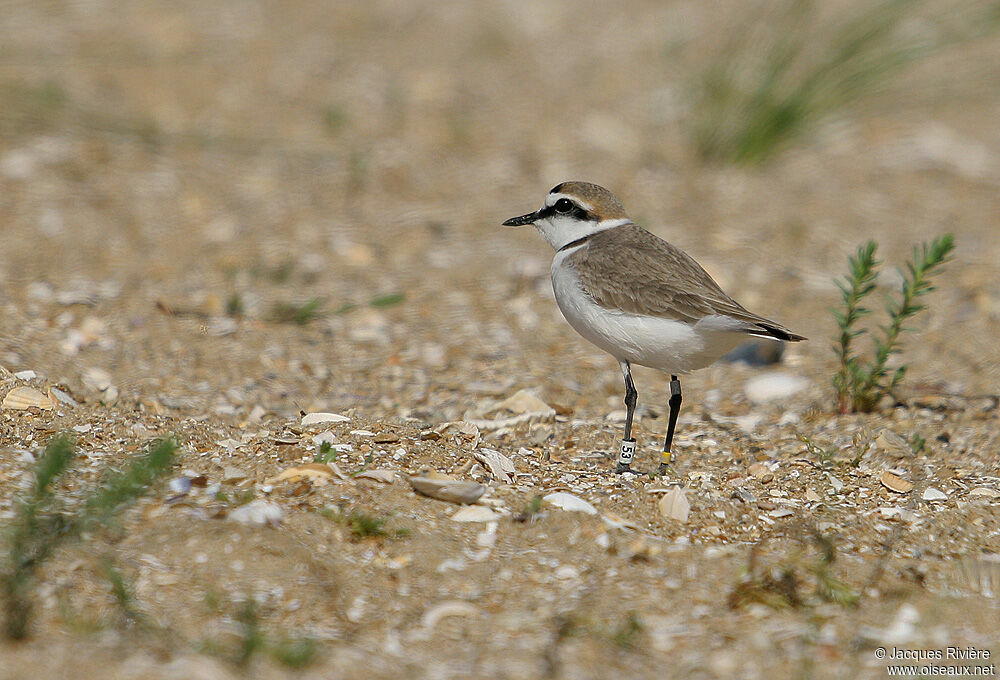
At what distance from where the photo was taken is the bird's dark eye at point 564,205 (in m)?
4.52

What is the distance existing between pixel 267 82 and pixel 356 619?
21.1ft

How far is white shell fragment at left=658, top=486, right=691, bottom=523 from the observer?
11.4 feet

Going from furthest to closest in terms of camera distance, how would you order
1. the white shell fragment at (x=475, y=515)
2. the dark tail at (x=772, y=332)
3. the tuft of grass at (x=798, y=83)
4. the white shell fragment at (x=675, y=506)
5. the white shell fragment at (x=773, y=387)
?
the tuft of grass at (x=798, y=83)
the white shell fragment at (x=773, y=387)
the dark tail at (x=772, y=332)
the white shell fragment at (x=675, y=506)
the white shell fragment at (x=475, y=515)

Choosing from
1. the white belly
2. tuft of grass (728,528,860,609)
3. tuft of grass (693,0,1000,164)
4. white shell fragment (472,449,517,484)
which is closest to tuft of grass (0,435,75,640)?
white shell fragment (472,449,517,484)

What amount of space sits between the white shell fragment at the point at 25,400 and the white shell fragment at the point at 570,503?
6.68 feet

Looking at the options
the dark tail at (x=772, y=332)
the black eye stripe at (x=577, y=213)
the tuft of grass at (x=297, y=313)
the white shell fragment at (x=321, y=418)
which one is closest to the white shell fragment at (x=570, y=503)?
the dark tail at (x=772, y=332)

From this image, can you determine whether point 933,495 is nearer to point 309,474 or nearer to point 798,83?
point 309,474

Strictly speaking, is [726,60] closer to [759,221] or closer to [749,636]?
[759,221]

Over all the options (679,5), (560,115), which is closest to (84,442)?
(560,115)

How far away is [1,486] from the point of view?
3.25m

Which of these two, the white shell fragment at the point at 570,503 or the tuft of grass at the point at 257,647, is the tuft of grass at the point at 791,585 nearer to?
the white shell fragment at the point at 570,503

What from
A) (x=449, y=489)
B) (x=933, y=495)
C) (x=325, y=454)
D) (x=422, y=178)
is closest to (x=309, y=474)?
(x=325, y=454)

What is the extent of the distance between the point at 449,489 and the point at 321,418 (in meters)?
0.96

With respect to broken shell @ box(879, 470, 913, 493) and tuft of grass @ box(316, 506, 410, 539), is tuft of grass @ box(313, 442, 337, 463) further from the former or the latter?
broken shell @ box(879, 470, 913, 493)
